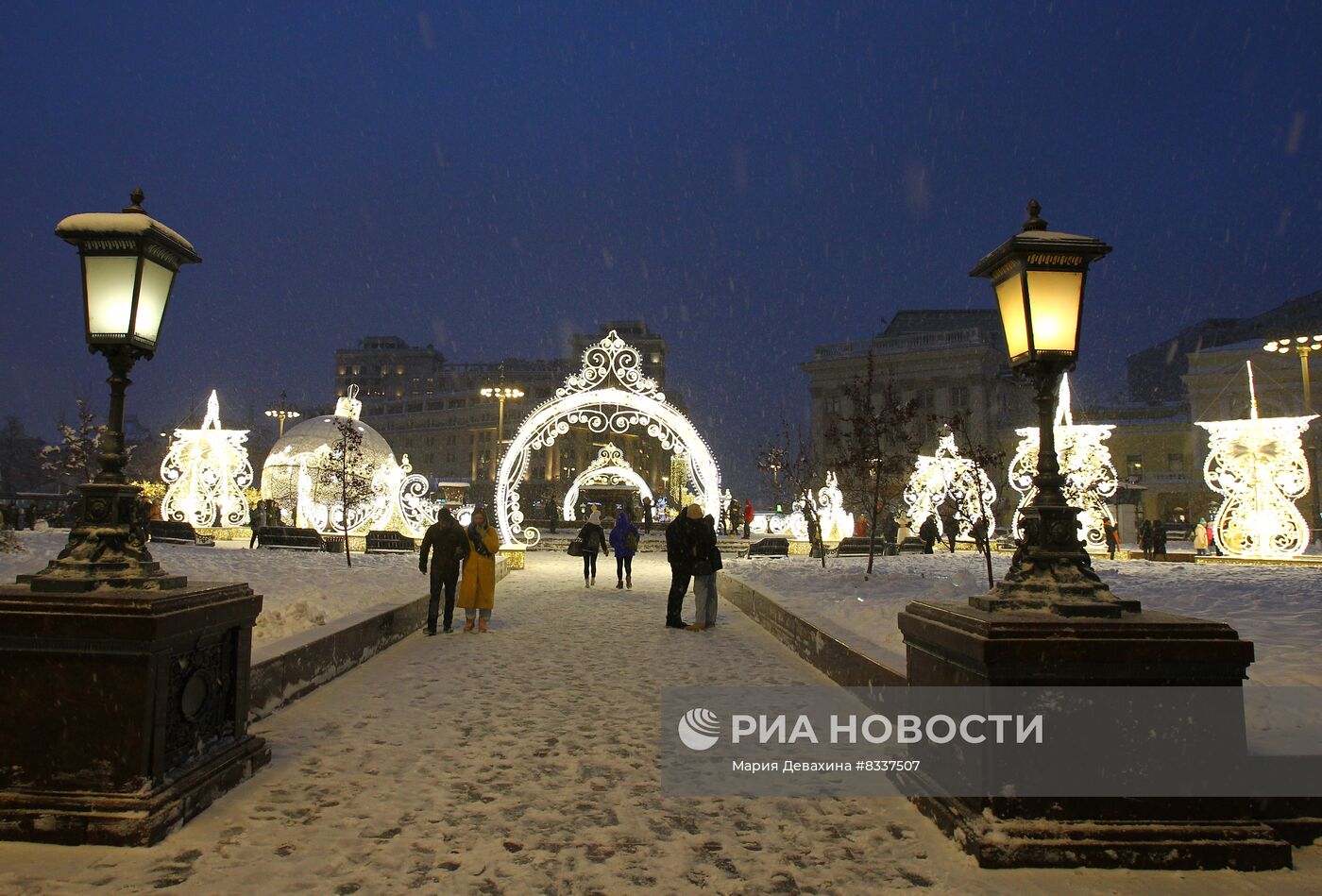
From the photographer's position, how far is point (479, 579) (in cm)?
1077

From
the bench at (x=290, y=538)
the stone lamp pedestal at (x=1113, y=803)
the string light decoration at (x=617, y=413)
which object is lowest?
the stone lamp pedestal at (x=1113, y=803)

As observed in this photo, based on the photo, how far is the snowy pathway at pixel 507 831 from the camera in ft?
11.4

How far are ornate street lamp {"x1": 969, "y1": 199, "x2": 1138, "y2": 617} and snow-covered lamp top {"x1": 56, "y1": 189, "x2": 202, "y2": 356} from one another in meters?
4.79

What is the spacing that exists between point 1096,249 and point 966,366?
68.0 m

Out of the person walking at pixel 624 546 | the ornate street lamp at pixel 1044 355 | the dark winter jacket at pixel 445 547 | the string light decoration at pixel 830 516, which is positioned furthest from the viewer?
the string light decoration at pixel 830 516

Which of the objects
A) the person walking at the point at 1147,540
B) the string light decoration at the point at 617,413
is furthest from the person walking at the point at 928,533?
the string light decoration at the point at 617,413

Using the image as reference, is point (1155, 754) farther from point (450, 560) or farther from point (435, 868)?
point (450, 560)

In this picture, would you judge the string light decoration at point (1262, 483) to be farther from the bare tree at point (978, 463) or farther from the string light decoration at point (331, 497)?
the string light decoration at point (331, 497)

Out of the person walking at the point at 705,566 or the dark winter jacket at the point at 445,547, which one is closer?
the dark winter jacket at the point at 445,547

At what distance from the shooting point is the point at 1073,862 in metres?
3.59

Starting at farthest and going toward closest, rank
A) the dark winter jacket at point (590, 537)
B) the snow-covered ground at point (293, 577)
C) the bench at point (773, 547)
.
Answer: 1. the bench at point (773, 547)
2. the dark winter jacket at point (590, 537)
3. the snow-covered ground at point (293, 577)

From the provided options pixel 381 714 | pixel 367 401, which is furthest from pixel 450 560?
pixel 367 401

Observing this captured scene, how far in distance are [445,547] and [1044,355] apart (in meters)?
7.78

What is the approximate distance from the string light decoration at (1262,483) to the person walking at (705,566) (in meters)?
14.9
